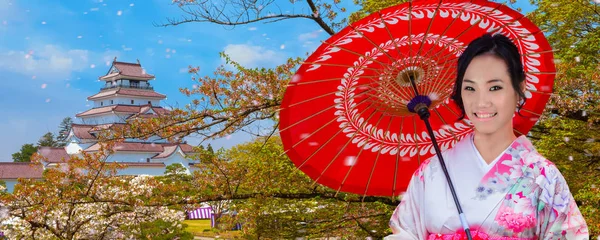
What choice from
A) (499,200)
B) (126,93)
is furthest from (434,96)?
(126,93)

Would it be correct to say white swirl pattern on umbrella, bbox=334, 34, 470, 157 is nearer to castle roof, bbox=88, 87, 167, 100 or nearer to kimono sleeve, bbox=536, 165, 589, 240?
kimono sleeve, bbox=536, 165, 589, 240

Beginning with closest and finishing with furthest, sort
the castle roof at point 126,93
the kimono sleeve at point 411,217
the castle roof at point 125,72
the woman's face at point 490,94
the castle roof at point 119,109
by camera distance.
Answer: the woman's face at point 490,94 → the kimono sleeve at point 411,217 → the castle roof at point 119,109 → the castle roof at point 126,93 → the castle roof at point 125,72

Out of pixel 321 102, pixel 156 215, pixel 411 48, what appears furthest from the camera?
pixel 156 215

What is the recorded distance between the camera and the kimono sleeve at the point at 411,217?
102 inches

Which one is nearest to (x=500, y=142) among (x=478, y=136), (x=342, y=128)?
(x=478, y=136)

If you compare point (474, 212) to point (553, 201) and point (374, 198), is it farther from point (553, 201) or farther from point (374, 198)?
point (374, 198)

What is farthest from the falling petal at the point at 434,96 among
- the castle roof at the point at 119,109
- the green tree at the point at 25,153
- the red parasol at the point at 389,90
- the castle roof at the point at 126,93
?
the green tree at the point at 25,153

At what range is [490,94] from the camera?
2.50m

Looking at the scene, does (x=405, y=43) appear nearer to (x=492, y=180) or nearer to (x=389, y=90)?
(x=389, y=90)

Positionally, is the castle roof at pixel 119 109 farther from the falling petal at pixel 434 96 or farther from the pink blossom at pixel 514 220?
the pink blossom at pixel 514 220

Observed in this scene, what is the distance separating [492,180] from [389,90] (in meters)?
0.84

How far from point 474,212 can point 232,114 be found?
5.55m

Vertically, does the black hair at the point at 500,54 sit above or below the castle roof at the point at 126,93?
below

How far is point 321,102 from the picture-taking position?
318cm
